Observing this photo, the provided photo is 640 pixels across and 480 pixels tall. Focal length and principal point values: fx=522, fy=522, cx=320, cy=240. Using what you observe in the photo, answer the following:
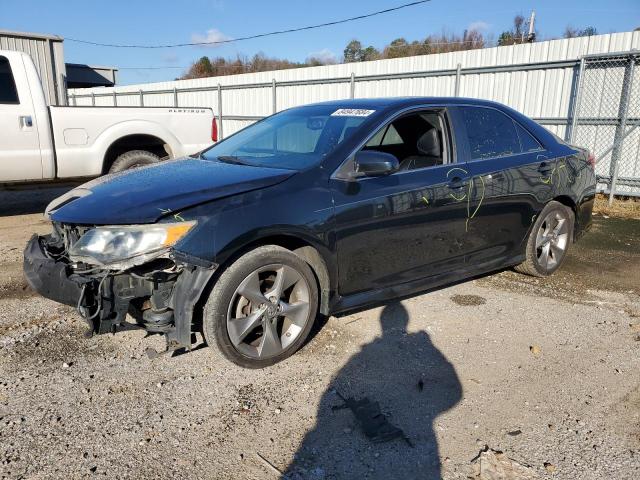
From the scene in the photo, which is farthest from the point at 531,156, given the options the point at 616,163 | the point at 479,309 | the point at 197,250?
the point at 616,163

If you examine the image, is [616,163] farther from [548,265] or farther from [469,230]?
[469,230]

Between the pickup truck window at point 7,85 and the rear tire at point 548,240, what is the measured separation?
6252mm

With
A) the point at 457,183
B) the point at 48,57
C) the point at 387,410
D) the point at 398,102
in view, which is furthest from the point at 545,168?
the point at 48,57

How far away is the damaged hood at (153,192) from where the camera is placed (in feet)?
9.73

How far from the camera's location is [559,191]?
190 inches

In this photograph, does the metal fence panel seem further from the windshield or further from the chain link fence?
the windshield

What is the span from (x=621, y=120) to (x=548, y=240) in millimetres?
5154

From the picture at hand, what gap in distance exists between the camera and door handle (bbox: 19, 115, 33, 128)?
6.50m

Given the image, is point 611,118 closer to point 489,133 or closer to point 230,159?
point 489,133

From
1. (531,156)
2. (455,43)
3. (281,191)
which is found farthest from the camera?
(455,43)

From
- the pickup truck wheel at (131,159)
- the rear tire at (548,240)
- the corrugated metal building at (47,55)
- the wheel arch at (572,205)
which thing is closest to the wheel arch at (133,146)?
the pickup truck wheel at (131,159)

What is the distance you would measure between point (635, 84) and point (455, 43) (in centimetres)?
2572

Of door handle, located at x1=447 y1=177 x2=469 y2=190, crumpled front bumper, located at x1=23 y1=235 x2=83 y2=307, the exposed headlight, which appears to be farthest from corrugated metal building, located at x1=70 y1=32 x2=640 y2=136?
crumpled front bumper, located at x1=23 y1=235 x2=83 y2=307

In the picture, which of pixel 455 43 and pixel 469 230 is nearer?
pixel 469 230
